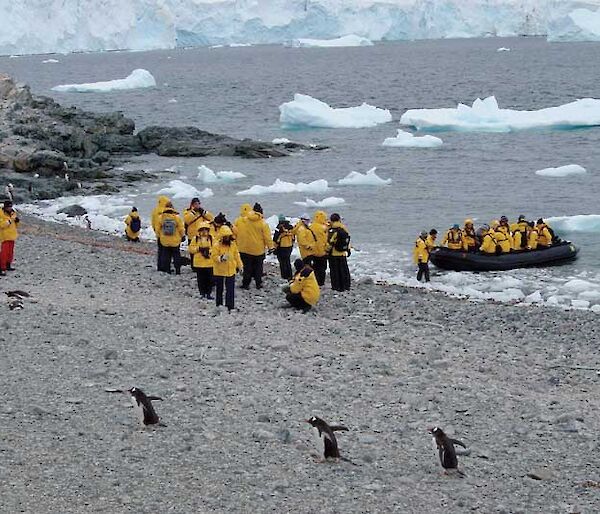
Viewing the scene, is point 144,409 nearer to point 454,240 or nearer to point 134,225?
point 454,240

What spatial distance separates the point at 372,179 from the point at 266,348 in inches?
781

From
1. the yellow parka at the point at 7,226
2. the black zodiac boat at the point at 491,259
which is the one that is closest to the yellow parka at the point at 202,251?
the yellow parka at the point at 7,226

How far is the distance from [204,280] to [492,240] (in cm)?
738

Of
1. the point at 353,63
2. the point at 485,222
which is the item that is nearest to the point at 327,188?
the point at 485,222

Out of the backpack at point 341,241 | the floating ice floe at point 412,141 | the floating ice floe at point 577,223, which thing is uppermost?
the floating ice floe at point 412,141

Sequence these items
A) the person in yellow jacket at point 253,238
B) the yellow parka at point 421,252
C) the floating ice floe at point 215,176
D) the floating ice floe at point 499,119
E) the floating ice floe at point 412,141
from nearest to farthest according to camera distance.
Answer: the person in yellow jacket at point 253,238, the yellow parka at point 421,252, the floating ice floe at point 215,176, the floating ice floe at point 412,141, the floating ice floe at point 499,119

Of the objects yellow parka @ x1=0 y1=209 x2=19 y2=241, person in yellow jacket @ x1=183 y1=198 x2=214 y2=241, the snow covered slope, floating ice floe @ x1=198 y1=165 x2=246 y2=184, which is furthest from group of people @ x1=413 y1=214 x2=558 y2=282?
the snow covered slope

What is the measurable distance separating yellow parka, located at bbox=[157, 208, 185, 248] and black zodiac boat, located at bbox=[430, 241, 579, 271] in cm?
572

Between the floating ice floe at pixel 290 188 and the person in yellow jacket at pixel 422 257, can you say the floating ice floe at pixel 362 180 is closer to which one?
the floating ice floe at pixel 290 188

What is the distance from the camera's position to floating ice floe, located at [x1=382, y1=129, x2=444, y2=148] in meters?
39.4

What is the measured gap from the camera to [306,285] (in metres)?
13.0

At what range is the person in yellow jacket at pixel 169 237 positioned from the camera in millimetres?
14648

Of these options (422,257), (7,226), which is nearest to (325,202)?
(422,257)

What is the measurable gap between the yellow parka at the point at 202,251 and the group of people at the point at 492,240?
5.88m
